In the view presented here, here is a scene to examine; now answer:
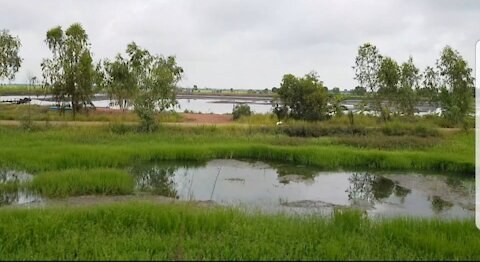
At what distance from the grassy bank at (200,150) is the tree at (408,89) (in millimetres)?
5468

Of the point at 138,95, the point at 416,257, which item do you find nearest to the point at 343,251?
the point at 416,257

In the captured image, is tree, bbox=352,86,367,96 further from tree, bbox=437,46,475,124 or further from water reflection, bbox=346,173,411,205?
water reflection, bbox=346,173,411,205

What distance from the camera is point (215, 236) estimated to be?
5727mm

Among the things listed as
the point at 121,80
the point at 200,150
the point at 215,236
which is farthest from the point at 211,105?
the point at 215,236

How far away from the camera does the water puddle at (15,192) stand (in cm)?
902

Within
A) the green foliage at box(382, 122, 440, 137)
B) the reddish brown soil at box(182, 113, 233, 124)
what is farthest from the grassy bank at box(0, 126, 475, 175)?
the reddish brown soil at box(182, 113, 233, 124)

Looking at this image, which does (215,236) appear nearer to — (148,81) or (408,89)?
(148,81)

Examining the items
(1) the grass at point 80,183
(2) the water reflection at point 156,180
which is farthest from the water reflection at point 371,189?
(1) the grass at point 80,183

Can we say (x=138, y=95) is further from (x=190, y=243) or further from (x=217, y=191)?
(x=190, y=243)

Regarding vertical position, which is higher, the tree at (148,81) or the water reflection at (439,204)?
the tree at (148,81)

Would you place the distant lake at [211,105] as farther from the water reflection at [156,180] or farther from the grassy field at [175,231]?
the grassy field at [175,231]

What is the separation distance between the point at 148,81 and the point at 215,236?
15135 millimetres

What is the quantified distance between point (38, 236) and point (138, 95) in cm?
1475

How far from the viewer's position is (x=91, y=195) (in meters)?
9.45
